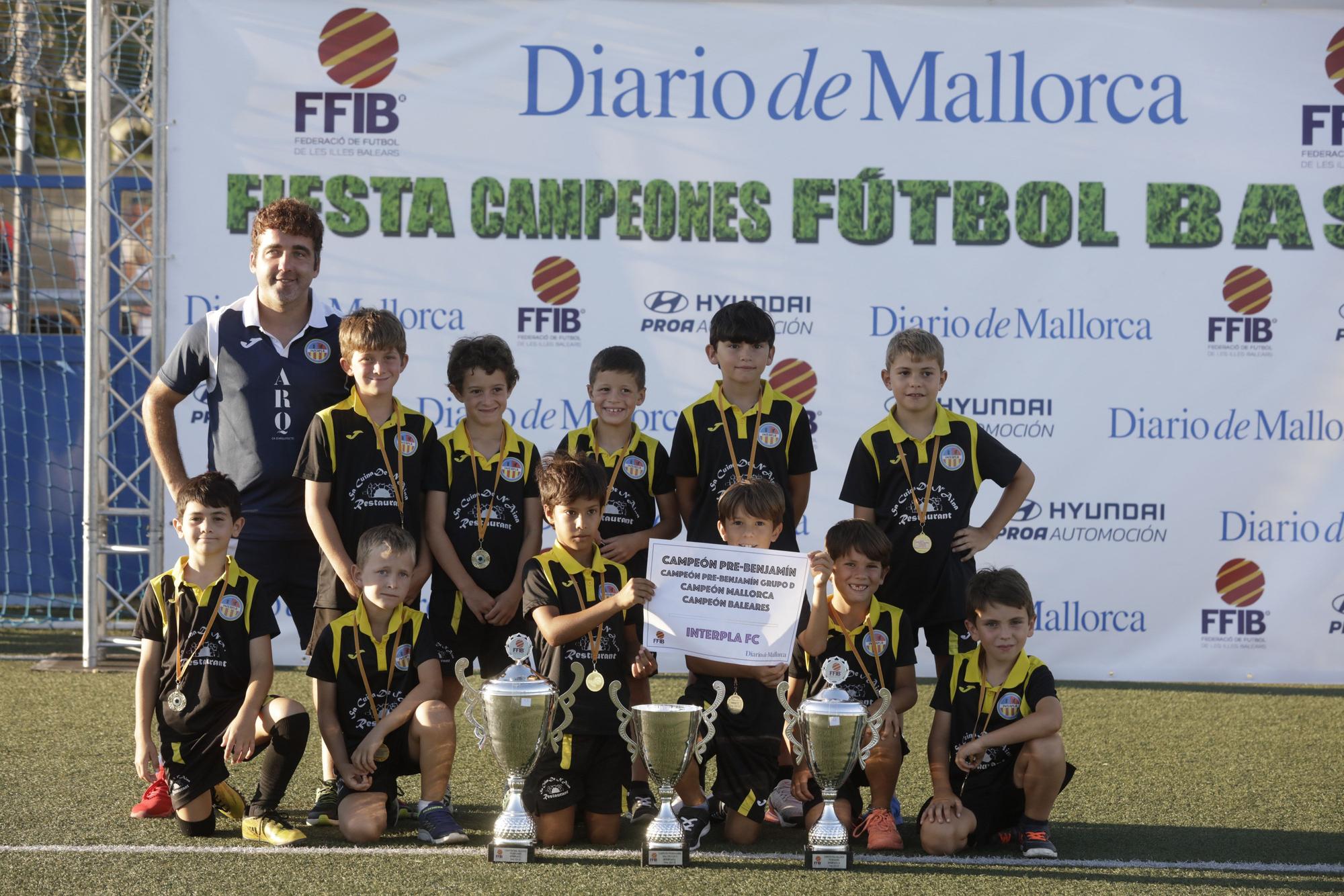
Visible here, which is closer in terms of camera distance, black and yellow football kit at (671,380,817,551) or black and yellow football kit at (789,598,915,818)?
black and yellow football kit at (789,598,915,818)

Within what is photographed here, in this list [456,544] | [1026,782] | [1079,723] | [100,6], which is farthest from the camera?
[100,6]

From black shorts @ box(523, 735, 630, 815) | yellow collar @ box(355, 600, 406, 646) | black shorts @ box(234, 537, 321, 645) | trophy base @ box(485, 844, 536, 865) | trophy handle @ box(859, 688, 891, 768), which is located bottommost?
trophy base @ box(485, 844, 536, 865)

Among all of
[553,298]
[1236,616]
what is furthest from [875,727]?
[1236,616]

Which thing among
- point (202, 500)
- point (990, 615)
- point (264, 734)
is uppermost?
point (202, 500)

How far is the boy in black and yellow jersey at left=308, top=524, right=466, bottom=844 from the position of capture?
3418mm

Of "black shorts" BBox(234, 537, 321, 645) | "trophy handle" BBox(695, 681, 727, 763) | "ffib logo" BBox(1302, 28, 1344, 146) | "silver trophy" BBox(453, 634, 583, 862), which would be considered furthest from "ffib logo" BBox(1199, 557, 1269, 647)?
"black shorts" BBox(234, 537, 321, 645)

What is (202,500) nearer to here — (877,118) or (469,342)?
(469,342)

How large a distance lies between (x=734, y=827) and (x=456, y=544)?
115 centimetres

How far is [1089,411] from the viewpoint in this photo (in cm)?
601

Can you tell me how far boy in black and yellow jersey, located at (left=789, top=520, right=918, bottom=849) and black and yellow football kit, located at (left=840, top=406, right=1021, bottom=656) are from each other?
0.75ft

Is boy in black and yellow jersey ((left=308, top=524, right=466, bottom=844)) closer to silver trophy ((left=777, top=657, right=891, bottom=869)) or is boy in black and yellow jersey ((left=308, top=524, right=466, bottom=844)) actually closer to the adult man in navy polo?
the adult man in navy polo

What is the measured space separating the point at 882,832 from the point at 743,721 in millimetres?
489

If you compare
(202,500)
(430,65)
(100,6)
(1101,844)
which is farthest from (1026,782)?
(100,6)

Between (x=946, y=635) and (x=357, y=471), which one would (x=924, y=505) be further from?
(x=357, y=471)
